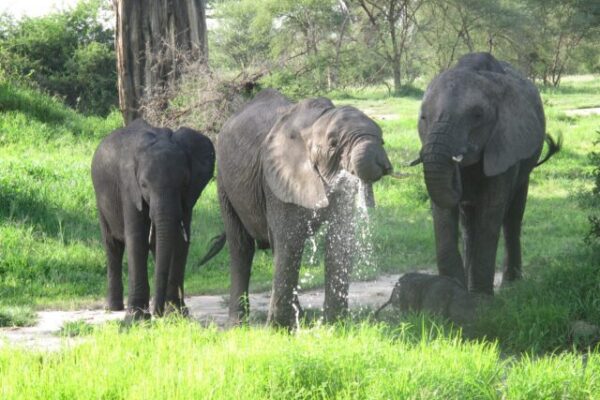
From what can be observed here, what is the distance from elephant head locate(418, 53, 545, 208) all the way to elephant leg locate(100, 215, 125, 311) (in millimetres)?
2889

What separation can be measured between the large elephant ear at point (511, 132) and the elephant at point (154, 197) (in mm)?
2199

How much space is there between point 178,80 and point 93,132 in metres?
2.92

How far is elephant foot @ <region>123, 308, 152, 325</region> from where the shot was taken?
7370 mm

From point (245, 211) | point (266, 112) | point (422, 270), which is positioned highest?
point (266, 112)

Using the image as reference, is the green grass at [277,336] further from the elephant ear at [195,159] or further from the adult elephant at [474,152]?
the elephant ear at [195,159]

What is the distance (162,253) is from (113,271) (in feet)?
5.05

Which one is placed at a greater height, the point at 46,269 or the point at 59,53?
the point at 59,53

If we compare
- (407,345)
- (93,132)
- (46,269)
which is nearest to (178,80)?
(93,132)

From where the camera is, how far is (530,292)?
6727 mm

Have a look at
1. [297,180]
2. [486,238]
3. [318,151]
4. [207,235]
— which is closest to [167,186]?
[297,180]

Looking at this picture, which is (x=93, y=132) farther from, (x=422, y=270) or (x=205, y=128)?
(x=422, y=270)

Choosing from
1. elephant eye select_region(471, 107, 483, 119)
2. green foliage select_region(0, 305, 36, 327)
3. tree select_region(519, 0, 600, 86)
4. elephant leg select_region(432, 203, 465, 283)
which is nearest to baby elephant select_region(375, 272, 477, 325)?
elephant leg select_region(432, 203, 465, 283)

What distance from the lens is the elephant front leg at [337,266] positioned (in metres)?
6.18

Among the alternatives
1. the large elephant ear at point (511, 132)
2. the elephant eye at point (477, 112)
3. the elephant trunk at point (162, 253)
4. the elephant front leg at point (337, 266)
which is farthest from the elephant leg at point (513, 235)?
the elephant trunk at point (162, 253)
